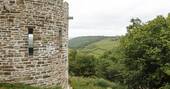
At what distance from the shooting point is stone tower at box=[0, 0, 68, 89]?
13.4 metres

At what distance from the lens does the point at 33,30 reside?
13930 millimetres

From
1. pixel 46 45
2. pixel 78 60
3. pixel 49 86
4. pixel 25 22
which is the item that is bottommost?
pixel 78 60

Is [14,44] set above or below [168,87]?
above

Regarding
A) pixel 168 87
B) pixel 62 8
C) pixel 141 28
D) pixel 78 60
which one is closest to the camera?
pixel 62 8

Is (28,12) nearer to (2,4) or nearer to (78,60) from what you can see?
(2,4)

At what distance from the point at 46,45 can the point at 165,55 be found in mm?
13060

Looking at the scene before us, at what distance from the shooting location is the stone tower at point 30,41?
13.4m

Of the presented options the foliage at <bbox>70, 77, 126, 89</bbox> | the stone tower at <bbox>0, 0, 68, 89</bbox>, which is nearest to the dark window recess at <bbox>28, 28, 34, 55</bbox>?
the stone tower at <bbox>0, 0, 68, 89</bbox>

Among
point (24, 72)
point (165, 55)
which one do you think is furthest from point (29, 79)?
point (165, 55)

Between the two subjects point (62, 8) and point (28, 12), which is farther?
point (62, 8)

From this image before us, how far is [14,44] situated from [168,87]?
13.1 metres

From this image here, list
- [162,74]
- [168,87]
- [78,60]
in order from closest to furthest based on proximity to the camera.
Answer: [168,87] < [162,74] < [78,60]

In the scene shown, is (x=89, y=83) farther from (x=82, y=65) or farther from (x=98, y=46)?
(x=98, y=46)

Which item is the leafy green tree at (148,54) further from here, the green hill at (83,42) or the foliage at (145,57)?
the green hill at (83,42)
